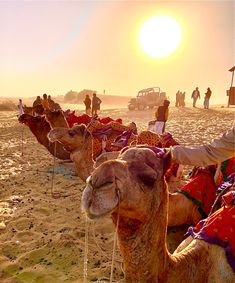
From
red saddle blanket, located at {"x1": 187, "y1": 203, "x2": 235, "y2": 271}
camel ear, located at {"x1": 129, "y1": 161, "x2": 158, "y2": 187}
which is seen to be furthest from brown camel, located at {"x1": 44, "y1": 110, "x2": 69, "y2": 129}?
camel ear, located at {"x1": 129, "y1": 161, "x2": 158, "y2": 187}

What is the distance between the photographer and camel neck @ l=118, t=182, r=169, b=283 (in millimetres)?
2359

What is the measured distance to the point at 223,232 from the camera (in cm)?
297

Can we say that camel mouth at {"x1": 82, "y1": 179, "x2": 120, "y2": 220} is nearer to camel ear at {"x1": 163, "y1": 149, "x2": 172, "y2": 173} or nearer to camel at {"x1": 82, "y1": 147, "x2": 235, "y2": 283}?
camel at {"x1": 82, "y1": 147, "x2": 235, "y2": 283}

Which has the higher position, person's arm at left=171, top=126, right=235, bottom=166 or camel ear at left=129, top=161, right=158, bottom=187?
person's arm at left=171, top=126, right=235, bottom=166

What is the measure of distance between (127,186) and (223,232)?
50.2 inches

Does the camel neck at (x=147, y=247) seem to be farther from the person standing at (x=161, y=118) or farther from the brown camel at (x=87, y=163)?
the person standing at (x=161, y=118)

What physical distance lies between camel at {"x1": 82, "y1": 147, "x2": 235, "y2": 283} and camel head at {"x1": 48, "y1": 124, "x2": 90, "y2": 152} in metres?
3.91

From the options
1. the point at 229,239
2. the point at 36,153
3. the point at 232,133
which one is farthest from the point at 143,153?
the point at 36,153

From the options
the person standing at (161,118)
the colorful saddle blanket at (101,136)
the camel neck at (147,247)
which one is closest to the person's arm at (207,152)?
the camel neck at (147,247)

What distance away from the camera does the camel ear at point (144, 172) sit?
89.9 inches

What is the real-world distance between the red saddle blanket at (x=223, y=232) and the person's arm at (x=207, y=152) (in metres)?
0.61

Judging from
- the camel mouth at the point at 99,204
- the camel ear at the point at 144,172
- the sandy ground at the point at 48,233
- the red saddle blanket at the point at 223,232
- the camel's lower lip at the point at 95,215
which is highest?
the camel ear at the point at 144,172

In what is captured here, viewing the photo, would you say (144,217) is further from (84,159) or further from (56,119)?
(56,119)

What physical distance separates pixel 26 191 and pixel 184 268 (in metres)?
5.58
